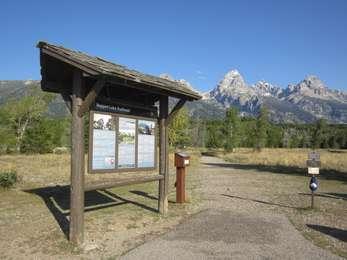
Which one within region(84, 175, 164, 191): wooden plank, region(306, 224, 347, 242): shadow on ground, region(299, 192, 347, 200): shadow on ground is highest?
region(84, 175, 164, 191): wooden plank

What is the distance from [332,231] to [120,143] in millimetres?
4877

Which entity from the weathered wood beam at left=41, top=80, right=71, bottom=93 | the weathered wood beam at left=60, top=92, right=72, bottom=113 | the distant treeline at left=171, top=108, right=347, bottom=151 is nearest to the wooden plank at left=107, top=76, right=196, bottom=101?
the weathered wood beam at left=60, top=92, right=72, bottom=113

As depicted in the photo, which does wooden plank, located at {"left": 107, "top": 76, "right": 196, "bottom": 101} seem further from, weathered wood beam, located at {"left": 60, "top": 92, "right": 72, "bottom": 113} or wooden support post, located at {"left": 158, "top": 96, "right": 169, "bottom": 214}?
weathered wood beam, located at {"left": 60, "top": 92, "right": 72, "bottom": 113}

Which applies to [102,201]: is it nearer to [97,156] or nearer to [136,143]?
[136,143]

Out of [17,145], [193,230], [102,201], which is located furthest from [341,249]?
[17,145]

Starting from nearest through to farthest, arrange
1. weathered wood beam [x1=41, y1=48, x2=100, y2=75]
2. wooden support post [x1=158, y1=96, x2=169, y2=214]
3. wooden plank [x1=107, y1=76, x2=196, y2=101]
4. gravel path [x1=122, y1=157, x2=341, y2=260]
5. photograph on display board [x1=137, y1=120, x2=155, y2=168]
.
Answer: gravel path [x1=122, y1=157, x2=341, y2=260], weathered wood beam [x1=41, y1=48, x2=100, y2=75], wooden plank [x1=107, y1=76, x2=196, y2=101], photograph on display board [x1=137, y1=120, x2=155, y2=168], wooden support post [x1=158, y1=96, x2=169, y2=214]

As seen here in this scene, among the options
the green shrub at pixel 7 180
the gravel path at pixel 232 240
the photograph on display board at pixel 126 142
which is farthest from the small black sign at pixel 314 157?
the green shrub at pixel 7 180

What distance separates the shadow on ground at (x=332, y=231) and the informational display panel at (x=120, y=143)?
160 inches

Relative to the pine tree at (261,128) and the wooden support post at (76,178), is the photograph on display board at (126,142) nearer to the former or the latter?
the wooden support post at (76,178)

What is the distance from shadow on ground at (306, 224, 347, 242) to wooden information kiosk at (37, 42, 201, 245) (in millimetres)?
3674

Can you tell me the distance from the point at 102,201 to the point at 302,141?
120589 millimetres

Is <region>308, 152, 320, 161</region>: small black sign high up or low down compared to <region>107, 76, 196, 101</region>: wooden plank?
down

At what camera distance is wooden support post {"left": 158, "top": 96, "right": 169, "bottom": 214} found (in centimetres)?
1191

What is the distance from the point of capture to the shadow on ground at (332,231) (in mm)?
9383
